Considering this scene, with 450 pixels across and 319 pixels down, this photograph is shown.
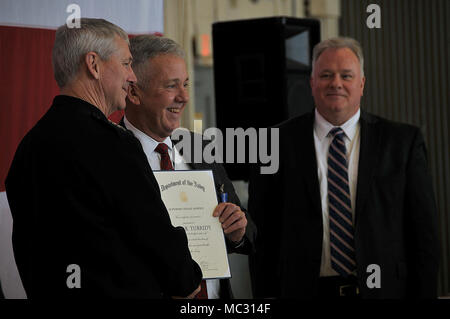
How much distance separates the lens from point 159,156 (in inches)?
79.3

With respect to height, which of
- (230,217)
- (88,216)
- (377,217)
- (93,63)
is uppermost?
(93,63)

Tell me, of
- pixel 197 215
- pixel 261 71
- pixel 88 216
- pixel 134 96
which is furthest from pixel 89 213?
pixel 261 71

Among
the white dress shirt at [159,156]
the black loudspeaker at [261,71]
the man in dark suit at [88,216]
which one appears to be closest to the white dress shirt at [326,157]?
the white dress shirt at [159,156]

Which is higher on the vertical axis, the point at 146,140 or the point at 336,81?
the point at 336,81

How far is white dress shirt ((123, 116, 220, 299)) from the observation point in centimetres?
198

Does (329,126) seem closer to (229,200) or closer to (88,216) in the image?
(229,200)

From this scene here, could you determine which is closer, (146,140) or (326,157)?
(146,140)

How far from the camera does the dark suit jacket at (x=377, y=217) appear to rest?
2.25 metres

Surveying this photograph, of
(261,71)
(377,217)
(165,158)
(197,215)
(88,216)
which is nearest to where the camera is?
(88,216)

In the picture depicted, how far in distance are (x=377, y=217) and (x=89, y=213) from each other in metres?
1.21

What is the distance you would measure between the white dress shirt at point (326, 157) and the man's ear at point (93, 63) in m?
1.10

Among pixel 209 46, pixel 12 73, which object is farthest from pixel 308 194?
pixel 209 46

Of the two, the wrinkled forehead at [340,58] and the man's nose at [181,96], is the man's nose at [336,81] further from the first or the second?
the man's nose at [181,96]
